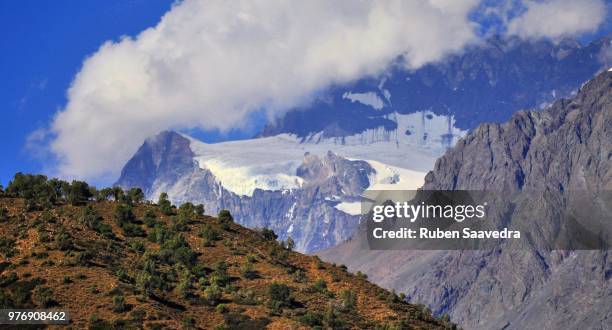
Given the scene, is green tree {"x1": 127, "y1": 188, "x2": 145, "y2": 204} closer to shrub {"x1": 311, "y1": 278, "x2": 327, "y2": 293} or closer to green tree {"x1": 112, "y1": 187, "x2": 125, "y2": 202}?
green tree {"x1": 112, "y1": 187, "x2": 125, "y2": 202}

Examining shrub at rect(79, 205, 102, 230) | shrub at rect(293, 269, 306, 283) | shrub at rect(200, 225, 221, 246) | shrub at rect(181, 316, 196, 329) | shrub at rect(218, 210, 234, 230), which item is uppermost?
shrub at rect(218, 210, 234, 230)

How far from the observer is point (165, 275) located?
12156 centimetres

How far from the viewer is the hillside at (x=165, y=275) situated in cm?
11156

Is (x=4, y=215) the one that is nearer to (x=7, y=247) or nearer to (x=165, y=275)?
(x=7, y=247)

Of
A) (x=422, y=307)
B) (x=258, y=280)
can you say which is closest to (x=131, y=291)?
(x=258, y=280)

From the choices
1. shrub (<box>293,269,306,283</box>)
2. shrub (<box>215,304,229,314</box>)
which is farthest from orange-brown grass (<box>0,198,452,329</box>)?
shrub (<box>293,269,306,283</box>)

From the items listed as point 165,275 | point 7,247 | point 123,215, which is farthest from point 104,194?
point 165,275

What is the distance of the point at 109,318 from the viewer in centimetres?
10850

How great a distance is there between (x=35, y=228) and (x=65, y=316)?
2472 cm

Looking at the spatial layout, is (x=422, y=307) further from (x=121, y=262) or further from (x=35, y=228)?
(x=35, y=228)

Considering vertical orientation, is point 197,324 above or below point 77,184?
below

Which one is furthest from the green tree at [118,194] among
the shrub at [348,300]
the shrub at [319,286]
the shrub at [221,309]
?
the shrub at [221,309]

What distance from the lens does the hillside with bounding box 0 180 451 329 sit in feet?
366

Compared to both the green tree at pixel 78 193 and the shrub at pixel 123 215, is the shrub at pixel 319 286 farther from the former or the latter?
the green tree at pixel 78 193
